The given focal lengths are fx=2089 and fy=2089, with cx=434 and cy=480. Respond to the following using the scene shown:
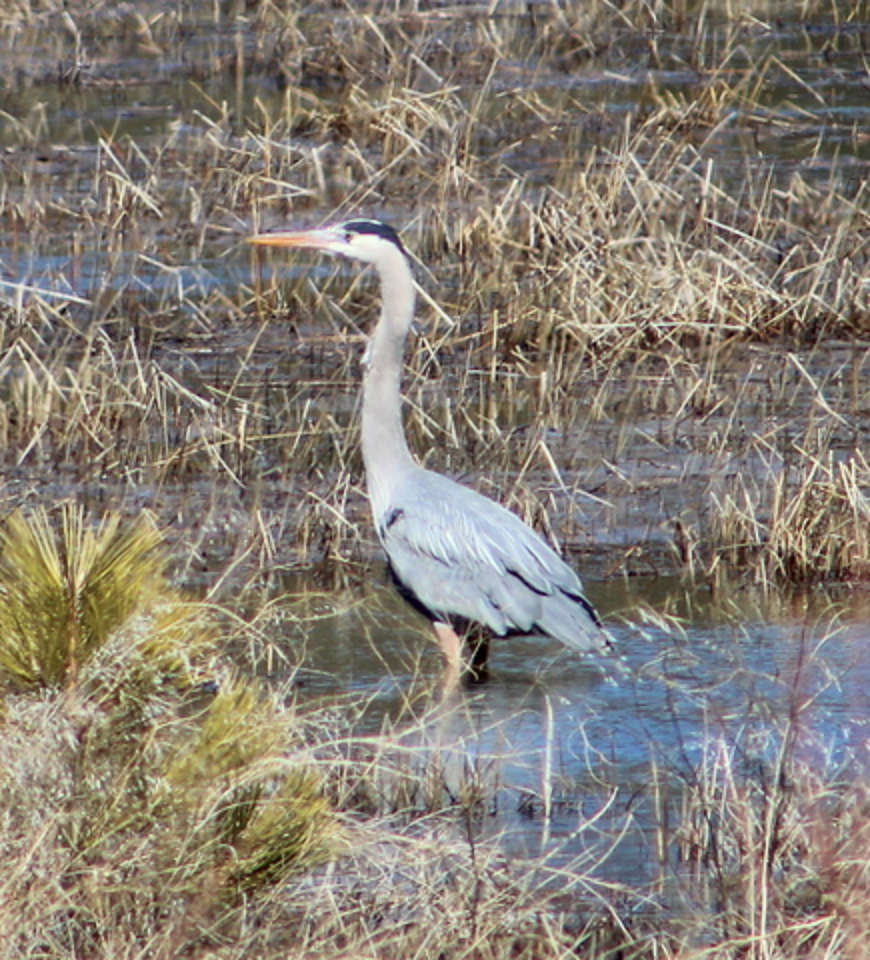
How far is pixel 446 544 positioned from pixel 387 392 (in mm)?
615

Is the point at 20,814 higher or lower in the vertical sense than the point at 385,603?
higher

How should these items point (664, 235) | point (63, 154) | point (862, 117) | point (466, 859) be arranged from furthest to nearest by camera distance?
point (862, 117), point (63, 154), point (664, 235), point (466, 859)

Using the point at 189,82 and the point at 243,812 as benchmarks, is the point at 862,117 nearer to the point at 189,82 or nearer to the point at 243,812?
the point at 189,82

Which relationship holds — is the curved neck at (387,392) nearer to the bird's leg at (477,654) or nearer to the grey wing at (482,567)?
the grey wing at (482,567)

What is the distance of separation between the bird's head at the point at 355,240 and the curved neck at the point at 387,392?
49 millimetres

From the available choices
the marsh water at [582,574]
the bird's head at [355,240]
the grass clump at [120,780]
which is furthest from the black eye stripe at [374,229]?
the grass clump at [120,780]

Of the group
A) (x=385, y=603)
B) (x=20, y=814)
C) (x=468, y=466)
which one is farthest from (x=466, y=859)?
(x=468, y=466)

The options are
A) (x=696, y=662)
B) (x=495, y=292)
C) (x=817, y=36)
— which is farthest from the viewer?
(x=817, y=36)

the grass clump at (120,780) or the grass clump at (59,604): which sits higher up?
the grass clump at (59,604)

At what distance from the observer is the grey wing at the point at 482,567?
582 cm

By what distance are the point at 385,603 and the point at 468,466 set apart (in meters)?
1.06

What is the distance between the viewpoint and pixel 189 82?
44.3ft

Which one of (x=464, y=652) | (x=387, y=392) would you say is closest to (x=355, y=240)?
(x=387, y=392)

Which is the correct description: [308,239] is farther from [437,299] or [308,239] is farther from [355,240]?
[437,299]
